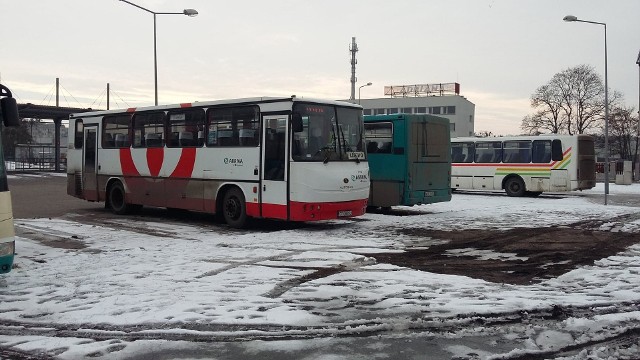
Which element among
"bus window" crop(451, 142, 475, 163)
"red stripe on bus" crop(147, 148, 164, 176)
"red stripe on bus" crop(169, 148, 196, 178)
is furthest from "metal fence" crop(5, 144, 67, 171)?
"red stripe on bus" crop(169, 148, 196, 178)

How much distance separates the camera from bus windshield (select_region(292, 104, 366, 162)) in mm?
12812

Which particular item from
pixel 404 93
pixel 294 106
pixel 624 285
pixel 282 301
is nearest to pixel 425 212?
pixel 294 106

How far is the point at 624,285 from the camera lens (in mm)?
7617

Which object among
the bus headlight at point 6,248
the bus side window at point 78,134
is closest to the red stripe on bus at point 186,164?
the bus side window at point 78,134

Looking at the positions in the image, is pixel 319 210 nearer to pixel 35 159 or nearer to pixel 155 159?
pixel 155 159

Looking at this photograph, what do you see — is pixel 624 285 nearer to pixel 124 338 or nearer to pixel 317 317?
pixel 317 317

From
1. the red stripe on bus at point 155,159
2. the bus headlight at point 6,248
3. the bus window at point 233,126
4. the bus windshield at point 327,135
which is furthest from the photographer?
the red stripe on bus at point 155,159

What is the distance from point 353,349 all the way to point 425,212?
→ 14.0 metres

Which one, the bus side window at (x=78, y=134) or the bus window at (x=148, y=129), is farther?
the bus side window at (x=78, y=134)

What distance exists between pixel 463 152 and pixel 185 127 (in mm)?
17305

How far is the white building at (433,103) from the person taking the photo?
289 ft

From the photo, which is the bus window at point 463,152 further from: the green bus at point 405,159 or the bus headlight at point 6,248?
the bus headlight at point 6,248

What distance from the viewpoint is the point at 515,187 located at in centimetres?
2712

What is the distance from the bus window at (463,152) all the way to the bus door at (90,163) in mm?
17764
